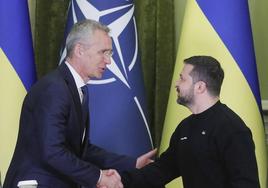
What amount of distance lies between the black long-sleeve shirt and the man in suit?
33cm

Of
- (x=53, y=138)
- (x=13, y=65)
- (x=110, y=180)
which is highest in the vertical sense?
(x=13, y=65)

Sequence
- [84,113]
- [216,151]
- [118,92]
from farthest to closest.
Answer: [118,92], [84,113], [216,151]

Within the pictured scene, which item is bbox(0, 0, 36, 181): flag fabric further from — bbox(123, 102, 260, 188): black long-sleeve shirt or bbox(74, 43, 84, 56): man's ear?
bbox(123, 102, 260, 188): black long-sleeve shirt

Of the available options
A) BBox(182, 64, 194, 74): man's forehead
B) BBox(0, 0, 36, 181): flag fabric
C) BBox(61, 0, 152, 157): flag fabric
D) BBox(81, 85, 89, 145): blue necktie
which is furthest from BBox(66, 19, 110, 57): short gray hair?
BBox(0, 0, 36, 181): flag fabric

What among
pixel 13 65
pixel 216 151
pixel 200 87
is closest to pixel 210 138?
pixel 216 151

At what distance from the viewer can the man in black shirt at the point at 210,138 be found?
5.26 ft

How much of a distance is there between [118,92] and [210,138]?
2.90 feet

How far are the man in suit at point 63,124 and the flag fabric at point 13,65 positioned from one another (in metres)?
0.75

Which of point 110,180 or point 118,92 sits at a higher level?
point 118,92

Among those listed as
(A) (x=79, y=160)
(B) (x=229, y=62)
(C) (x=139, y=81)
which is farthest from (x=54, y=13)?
(A) (x=79, y=160)

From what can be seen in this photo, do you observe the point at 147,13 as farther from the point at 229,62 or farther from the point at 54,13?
the point at 229,62

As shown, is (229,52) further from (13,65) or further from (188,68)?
(13,65)

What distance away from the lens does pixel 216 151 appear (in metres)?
1.68

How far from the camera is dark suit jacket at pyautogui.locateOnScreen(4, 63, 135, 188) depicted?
67.2 inches
